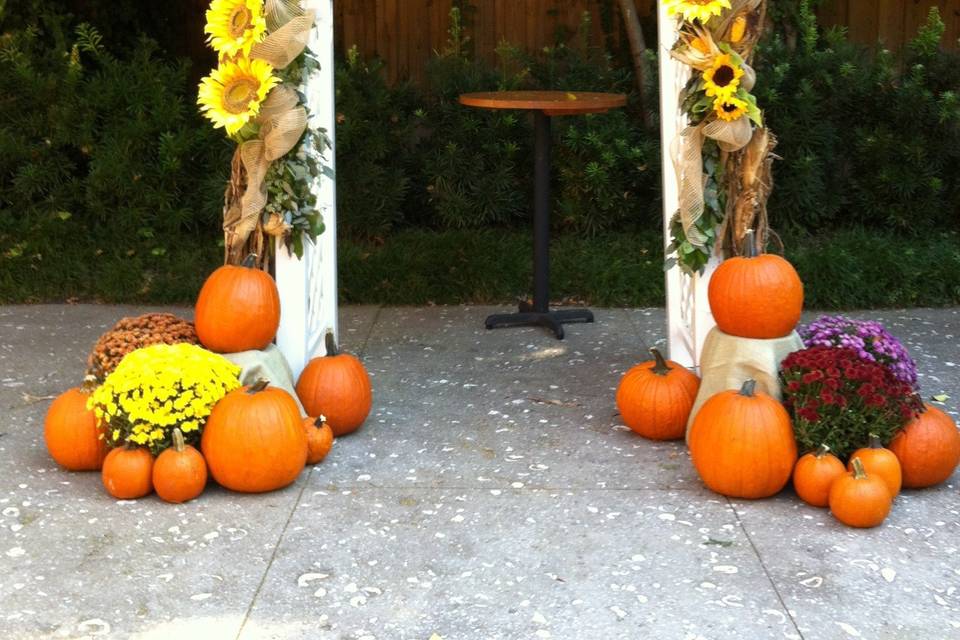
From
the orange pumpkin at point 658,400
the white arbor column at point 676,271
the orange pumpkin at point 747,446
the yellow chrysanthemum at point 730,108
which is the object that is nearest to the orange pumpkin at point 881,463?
the orange pumpkin at point 747,446

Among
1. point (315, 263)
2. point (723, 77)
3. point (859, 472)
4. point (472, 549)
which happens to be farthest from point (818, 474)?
point (315, 263)

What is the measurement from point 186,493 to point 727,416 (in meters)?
1.95

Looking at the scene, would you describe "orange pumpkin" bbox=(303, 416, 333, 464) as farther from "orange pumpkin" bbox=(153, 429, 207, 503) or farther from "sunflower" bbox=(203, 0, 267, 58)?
"sunflower" bbox=(203, 0, 267, 58)

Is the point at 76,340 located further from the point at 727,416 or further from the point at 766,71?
the point at 766,71

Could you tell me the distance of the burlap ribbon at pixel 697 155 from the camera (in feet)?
15.8

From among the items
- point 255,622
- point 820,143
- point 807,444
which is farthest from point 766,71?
point 255,622

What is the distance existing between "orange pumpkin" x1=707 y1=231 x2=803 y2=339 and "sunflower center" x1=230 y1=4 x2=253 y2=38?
2078mm

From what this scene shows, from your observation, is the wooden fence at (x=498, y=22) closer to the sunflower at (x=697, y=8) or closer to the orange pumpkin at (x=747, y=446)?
the sunflower at (x=697, y=8)

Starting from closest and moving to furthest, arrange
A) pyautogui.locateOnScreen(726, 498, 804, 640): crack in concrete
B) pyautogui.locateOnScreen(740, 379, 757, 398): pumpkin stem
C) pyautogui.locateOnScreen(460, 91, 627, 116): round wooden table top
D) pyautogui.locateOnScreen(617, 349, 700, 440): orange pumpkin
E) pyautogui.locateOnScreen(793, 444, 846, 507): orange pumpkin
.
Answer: pyautogui.locateOnScreen(726, 498, 804, 640): crack in concrete → pyautogui.locateOnScreen(793, 444, 846, 507): orange pumpkin → pyautogui.locateOnScreen(740, 379, 757, 398): pumpkin stem → pyautogui.locateOnScreen(617, 349, 700, 440): orange pumpkin → pyautogui.locateOnScreen(460, 91, 627, 116): round wooden table top

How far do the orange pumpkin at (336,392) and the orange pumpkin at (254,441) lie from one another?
49 centimetres

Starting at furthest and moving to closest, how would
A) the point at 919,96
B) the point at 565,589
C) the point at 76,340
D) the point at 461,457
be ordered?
the point at 919,96 < the point at 76,340 < the point at 461,457 < the point at 565,589

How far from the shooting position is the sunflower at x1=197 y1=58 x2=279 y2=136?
4762 millimetres

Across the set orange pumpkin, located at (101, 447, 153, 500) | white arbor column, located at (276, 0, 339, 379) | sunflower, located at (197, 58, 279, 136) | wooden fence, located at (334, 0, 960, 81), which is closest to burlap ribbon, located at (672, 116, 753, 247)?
white arbor column, located at (276, 0, 339, 379)

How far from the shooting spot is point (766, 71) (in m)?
8.21
